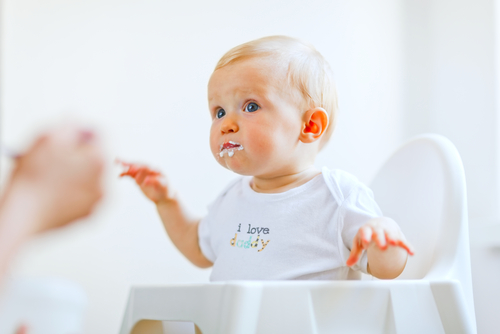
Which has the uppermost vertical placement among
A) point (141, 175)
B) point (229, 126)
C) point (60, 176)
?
point (60, 176)

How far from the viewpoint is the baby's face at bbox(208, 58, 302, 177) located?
701 millimetres

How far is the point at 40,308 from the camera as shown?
1.25 ft

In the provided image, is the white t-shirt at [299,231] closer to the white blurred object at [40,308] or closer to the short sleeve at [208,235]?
the short sleeve at [208,235]

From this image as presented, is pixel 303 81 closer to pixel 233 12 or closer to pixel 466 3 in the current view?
pixel 233 12

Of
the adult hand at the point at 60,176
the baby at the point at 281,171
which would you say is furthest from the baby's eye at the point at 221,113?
the adult hand at the point at 60,176

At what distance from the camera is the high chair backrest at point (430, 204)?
62 cm

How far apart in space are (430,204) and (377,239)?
0.75ft

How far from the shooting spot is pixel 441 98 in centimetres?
139

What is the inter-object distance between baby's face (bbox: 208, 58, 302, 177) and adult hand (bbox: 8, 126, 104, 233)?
0.44 m

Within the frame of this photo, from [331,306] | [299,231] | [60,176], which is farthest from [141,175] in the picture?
[60,176]

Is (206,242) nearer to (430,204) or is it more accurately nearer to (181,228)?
(181,228)

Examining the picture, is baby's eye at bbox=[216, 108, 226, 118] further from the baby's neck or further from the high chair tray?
the high chair tray

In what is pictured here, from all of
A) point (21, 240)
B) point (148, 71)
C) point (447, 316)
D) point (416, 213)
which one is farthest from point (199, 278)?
point (21, 240)

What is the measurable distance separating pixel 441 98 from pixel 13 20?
1.06 m
